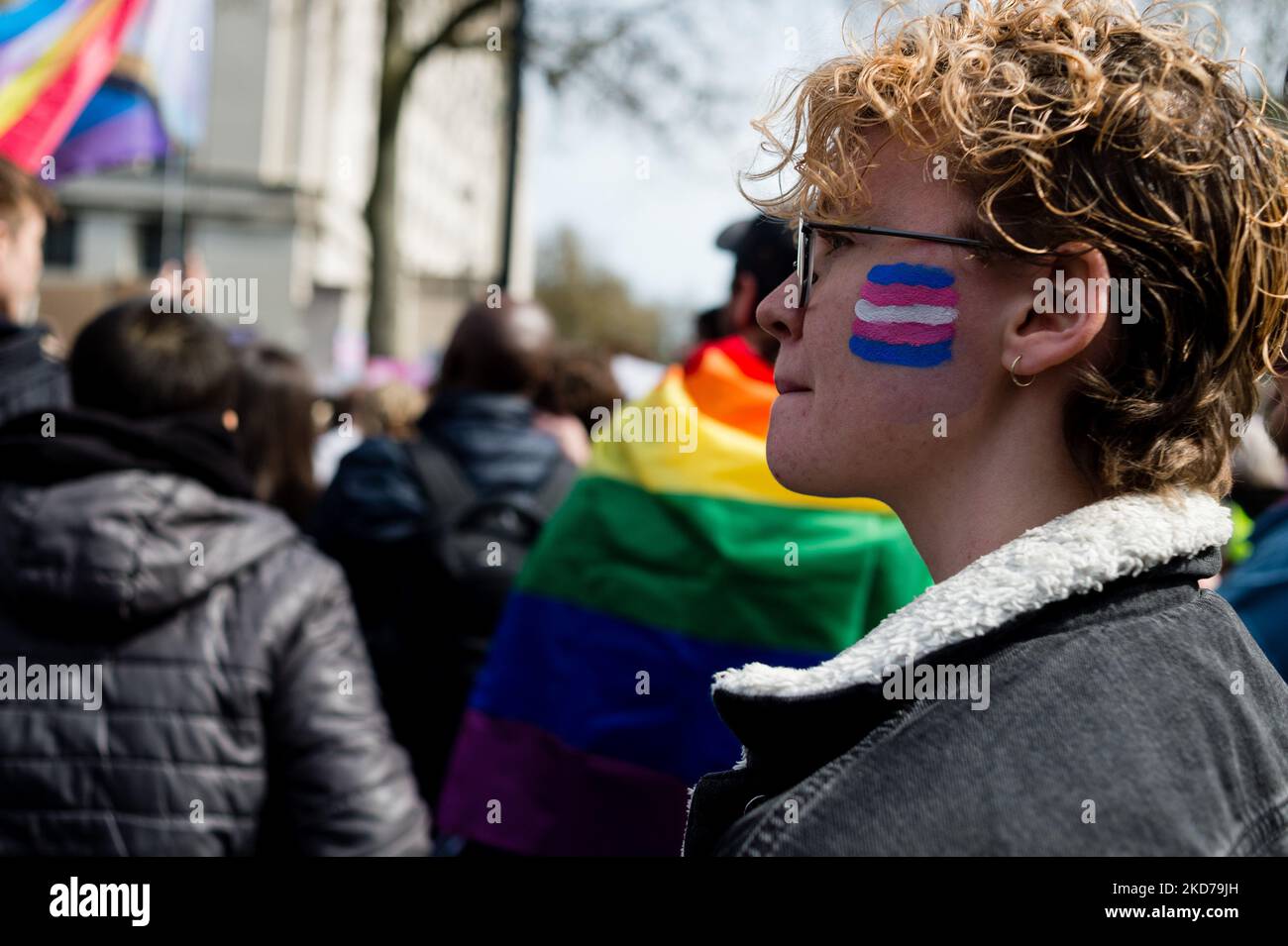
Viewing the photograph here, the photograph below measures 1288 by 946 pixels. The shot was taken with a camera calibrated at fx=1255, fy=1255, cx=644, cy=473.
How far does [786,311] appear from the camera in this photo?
150cm

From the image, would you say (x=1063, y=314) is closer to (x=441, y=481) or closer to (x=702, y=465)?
(x=702, y=465)

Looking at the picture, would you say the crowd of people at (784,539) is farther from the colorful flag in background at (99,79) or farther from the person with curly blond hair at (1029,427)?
the colorful flag in background at (99,79)

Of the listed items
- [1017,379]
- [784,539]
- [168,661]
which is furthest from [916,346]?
[168,661]

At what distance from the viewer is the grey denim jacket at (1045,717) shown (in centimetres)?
101

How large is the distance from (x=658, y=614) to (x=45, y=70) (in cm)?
382

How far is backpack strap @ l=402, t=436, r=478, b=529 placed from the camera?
3594mm

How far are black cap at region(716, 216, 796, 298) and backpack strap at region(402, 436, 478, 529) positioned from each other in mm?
1153

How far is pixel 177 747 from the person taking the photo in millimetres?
2365

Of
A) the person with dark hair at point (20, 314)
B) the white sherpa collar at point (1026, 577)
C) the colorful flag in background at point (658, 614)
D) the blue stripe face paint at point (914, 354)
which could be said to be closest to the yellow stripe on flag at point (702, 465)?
the colorful flag in background at point (658, 614)

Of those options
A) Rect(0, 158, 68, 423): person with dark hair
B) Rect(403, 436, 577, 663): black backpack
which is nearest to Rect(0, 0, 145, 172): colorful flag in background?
Rect(0, 158, 68, 423): person with dark hair

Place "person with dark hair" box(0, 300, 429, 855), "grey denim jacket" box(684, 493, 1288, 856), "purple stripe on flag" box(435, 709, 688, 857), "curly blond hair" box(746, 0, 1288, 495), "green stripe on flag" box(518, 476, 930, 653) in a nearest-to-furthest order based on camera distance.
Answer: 1. "grey denim jacket" box(684, 493, 1288, 856)
2. "curly blond hair" box(746, 0, 1288, 495)
3. "person with dark hair" box(0, 300, 429, 855)
4. "green stripe on flag" box(518, 476, 930, 653)
5. "purple stripe on flag" box(435, 709, 688, 857)

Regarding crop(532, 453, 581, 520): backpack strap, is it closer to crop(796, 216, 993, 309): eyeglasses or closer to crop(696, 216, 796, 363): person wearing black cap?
crop(696, 216, 796, 363): person wearing black cap

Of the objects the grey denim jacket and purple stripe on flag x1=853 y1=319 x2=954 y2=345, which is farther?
purple stripe on flag x1=853 y1=319 x2=954 y2=345
